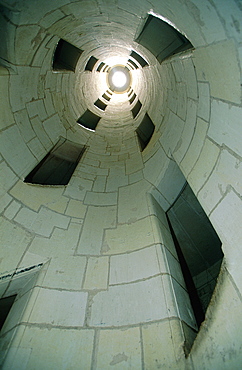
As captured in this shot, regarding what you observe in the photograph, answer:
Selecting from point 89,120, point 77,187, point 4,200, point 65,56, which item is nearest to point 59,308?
point 4,200

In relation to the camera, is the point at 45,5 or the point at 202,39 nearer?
the point at 202,39

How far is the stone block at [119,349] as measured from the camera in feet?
6.47

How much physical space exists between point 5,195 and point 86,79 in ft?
16.5

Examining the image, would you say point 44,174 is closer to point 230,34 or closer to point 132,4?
point 132,4

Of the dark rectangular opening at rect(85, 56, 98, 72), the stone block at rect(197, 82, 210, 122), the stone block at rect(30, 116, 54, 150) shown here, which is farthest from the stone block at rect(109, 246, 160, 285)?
the dark rectangular opening at rect(85, 56, 98, 72)

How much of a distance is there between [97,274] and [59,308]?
65 centimetres

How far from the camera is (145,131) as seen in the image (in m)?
5.56

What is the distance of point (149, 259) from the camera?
2826 millimetres

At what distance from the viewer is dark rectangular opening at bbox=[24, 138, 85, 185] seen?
4448 mm

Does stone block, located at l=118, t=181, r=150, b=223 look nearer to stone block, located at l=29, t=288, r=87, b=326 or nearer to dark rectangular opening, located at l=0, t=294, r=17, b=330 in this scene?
stone block, located at l=29, t=288, r=87, b=326

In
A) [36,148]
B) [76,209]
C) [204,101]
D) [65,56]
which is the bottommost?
[76,209]

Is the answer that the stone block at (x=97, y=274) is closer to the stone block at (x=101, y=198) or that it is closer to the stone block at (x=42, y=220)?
the stone block at (x=42, y=220)

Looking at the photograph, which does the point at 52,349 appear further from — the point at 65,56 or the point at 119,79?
the point at 119,79

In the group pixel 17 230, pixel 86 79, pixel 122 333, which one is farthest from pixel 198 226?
pixel 86 79
